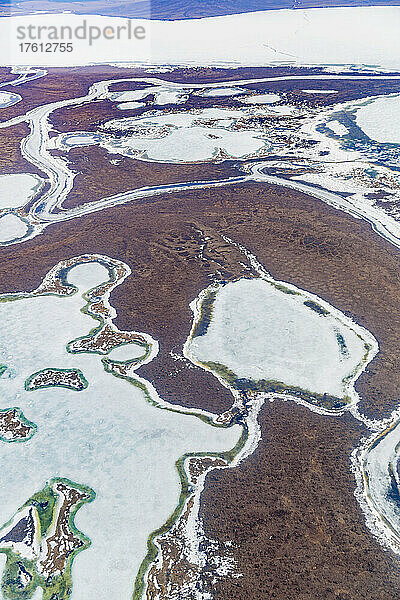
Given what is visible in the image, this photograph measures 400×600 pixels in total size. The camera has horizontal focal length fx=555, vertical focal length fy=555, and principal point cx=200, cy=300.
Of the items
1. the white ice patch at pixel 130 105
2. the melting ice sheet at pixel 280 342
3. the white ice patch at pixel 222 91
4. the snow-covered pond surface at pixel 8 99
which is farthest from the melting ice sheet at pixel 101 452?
the snow-covered pond surface at pixel 8 99

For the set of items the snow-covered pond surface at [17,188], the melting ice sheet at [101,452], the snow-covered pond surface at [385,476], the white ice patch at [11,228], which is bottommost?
the melting ice sheet at [101,452]

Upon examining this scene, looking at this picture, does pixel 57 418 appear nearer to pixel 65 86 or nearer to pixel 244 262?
pixel 244 262

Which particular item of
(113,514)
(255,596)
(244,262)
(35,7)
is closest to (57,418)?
(113,514)

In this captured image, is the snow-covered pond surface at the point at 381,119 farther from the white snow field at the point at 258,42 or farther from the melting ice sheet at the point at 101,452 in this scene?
the melting ice sheet at the point at 101,452

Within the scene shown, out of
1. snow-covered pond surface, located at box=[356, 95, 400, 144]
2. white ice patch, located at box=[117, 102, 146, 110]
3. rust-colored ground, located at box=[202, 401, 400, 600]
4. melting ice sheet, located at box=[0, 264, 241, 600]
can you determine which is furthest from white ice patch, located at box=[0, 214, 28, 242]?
snow-covered pond surface, located at box=[356, 95, 400, 144]

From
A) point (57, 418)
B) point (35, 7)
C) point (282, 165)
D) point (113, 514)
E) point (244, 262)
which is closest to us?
point (113, 514)
